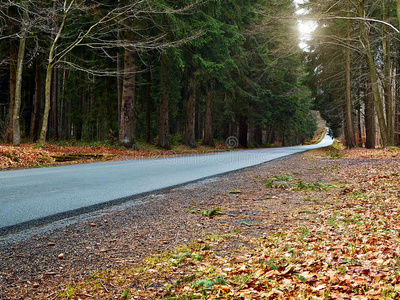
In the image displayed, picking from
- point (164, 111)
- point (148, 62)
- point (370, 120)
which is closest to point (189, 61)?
point (148, 62)

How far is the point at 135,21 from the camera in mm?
17922

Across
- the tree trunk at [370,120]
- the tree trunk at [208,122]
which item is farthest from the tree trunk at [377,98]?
the tree trunk at [208,122]

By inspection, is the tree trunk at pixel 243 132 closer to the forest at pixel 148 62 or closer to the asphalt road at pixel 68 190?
the forest at pixel 148 62

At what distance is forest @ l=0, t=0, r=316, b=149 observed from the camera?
15.9 m

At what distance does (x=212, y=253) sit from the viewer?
11.2 feet

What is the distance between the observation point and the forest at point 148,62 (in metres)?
15.9

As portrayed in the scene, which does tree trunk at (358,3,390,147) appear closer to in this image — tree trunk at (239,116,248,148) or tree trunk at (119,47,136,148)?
tree trunk at (119,47,136,148)

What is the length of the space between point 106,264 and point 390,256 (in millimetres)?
2770

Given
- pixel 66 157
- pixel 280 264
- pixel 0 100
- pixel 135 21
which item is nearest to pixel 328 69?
pixel 135 21

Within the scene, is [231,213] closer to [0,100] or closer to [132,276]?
[132,276]

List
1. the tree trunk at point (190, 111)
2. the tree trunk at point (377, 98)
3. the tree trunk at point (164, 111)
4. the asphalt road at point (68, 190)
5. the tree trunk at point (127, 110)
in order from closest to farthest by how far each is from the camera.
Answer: the asphalt road at point (68, 190), the tree trunk at point (377, 98), the tree trunk at point (127, 110), the tree trunk at point (164, 111), the tree trunk at point (190, 111)

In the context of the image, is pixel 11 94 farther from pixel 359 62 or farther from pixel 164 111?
pixel 359 62

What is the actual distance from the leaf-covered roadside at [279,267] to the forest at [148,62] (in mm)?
10701

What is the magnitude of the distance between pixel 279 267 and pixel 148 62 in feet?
73.8
